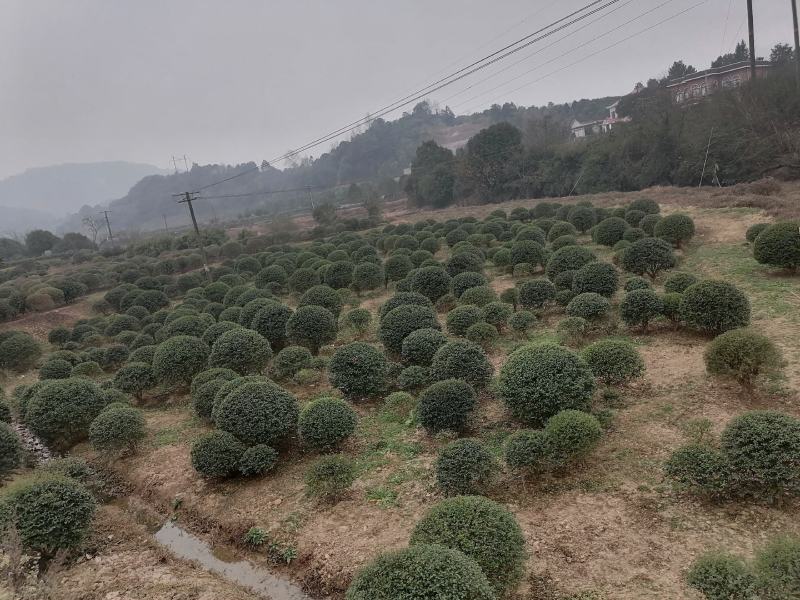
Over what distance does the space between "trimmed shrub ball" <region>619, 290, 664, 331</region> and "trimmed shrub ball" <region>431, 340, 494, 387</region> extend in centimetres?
392

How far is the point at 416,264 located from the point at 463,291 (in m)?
5.85

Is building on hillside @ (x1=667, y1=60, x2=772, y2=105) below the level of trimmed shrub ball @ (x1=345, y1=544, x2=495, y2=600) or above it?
above

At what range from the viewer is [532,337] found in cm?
1301

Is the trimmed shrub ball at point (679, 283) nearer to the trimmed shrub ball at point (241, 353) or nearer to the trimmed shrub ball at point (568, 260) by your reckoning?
the trimmed shrub ball at point (568, 260)

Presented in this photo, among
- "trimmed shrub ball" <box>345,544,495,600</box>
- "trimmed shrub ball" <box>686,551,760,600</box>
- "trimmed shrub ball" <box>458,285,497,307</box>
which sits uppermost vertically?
"trimmed shrub ball" <box>458,285,497,307</box>

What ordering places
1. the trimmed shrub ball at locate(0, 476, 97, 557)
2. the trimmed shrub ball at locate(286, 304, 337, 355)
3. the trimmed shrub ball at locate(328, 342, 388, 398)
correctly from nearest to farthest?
the trimmed shrub ball at locate(0, 476, 97, 557)
the trimmed shrub ball at locate(328, 342, 388, 398)
the trimmed shrub ball at locate(286, 304, 337, 355)

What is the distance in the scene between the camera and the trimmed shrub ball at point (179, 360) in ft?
42.8

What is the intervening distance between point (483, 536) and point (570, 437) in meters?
2.20

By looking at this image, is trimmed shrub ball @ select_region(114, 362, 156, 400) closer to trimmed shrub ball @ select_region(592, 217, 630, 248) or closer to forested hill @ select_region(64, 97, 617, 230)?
trimmed shrub ball @ select_region(592, 217, 630, 248)

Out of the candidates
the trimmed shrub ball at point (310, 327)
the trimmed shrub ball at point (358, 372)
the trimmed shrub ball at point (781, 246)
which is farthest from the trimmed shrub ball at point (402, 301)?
the trimmed shrub ball at point (781, 246)

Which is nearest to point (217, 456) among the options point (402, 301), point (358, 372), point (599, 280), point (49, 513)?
point (49, 513)

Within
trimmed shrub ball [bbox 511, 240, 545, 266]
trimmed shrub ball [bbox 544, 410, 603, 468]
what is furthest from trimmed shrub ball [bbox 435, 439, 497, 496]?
trimmed shrub ball [bbox 511, 240, 545, 266]

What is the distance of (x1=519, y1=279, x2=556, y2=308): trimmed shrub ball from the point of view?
555 inches

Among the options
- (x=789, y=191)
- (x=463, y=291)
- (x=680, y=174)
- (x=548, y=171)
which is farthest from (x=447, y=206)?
(x=463, y=291)
